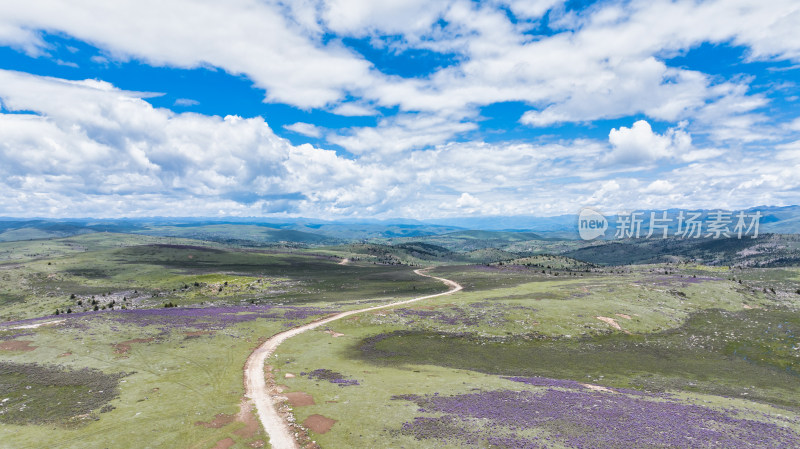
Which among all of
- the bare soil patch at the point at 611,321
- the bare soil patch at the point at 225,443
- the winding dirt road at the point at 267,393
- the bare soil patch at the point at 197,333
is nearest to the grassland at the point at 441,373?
the bare soil patch at the point at 225,443

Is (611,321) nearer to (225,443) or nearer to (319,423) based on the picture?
(319,423)

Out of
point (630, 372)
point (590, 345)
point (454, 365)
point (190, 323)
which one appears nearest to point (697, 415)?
point (630, 372)

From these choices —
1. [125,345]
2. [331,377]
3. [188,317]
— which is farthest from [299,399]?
[188,317]

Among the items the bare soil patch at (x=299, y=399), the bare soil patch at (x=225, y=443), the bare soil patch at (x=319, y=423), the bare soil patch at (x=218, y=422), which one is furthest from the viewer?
the bare soil patch at (x=299, y=399)

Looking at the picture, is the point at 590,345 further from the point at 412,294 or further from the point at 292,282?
the point at 292,282

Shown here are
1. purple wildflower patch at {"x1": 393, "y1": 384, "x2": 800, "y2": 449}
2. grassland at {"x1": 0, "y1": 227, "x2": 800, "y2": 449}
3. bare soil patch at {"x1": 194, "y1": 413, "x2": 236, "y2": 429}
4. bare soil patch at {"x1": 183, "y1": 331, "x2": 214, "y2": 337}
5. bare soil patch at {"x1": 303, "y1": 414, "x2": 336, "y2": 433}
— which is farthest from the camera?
bare soil patch at {"x1": 183, "y1": 331, "x2": 214, "y2": 337}

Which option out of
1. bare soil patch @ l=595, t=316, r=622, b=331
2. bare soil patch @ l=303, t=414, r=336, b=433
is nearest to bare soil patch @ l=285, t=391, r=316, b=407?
bare soil patch @ l=303, t=414, r=336, b=433

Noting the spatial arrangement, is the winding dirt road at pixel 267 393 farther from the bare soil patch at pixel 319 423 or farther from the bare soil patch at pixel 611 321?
the bare soil patch at pixel 611 321

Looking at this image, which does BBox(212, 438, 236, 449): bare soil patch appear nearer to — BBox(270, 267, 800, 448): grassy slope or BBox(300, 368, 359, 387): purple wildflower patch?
BBox(270, 267, 800, 448): grassy slope
